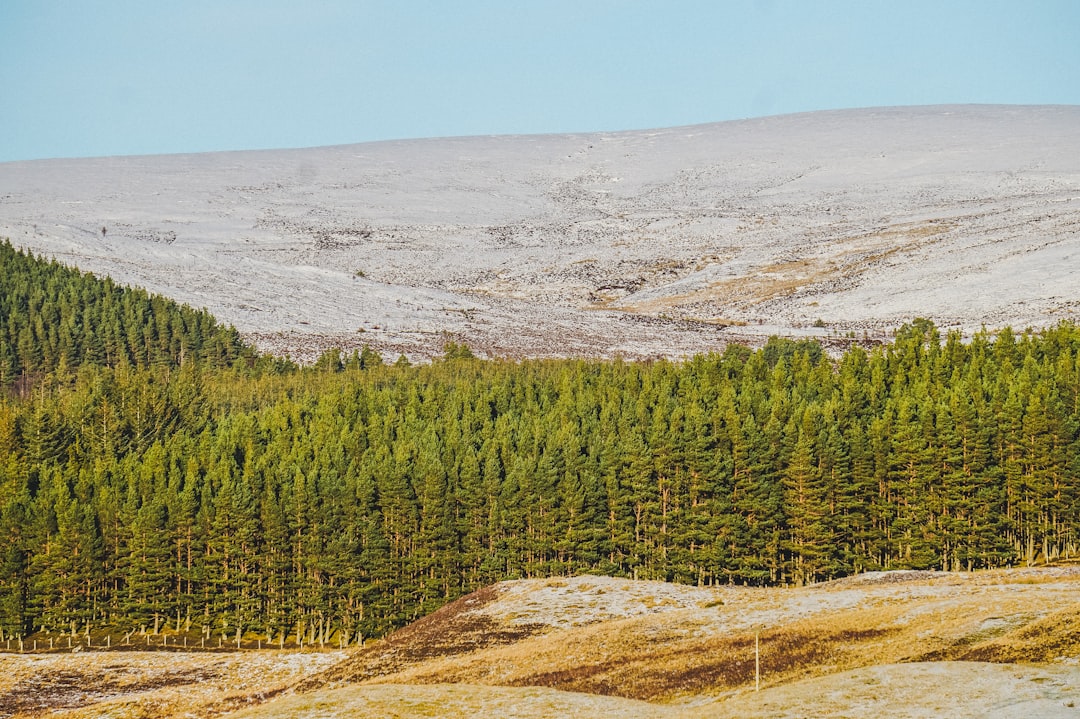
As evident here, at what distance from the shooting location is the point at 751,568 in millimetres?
105750

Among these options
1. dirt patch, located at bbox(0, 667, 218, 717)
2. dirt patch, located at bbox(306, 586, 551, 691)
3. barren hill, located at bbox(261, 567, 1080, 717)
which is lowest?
dirt patch, located at bbox(0, 667, 218, 717)

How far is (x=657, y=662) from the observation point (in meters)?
62.7

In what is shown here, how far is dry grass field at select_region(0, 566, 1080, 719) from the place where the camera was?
4622 centimetres

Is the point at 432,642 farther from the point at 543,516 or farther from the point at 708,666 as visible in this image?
the point at 543,516

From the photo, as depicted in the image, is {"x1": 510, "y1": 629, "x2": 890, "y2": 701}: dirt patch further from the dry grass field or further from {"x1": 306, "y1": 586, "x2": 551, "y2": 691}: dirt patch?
{"x1": 306, "y1": 586, "x2": 551, "y2": 691}: dirt patch

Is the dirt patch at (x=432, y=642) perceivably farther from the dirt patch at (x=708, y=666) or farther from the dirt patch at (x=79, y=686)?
the dirt patch at (x=708, y=666)

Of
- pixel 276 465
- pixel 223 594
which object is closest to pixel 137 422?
pixel 276 465

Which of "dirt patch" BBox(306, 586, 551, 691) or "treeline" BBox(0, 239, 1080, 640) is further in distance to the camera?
"treeline" BBox(0, 239, 1080, 640)

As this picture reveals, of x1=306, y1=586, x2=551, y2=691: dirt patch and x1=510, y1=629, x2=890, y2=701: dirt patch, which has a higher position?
x1=510, y1=629, x2=890, y2=701: dirt patch

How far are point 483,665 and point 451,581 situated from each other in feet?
132

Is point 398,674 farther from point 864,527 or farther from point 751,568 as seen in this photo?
point 864,527

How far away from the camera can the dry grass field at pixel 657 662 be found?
4622cm

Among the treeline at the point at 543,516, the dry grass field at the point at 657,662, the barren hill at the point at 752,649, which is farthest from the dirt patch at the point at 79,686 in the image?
the treeline at the point at 543,516

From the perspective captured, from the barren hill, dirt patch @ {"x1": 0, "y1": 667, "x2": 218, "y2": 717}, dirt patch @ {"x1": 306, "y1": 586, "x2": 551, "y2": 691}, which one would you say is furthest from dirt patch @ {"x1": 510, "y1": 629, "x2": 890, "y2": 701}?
dirt patch @ {"x1": 0, "y1": 667, "x2": 218, "y2": 717}
